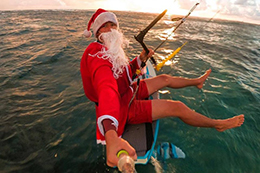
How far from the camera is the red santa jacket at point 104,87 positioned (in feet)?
5.36

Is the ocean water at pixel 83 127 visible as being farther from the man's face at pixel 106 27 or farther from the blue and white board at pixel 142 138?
the man's face at pixel 106 27

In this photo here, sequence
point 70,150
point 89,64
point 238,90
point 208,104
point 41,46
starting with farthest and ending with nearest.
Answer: point 41,46 < point 238,90 < point 208,104 < point 70,150 < point 89,64

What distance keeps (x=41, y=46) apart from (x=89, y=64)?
12245mm

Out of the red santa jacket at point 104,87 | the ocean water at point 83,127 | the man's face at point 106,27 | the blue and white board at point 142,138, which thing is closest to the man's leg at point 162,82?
the red santa jacket at point 104,87

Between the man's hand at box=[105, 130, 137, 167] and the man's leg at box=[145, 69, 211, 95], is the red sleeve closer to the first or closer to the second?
the man's hand at box=[105, 130, 137, 167]

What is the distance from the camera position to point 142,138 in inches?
103

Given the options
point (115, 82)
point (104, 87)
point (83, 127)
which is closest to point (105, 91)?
point (104, 87)

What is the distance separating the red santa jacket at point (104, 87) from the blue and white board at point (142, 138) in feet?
0.99

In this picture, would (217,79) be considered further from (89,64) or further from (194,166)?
(89,64)

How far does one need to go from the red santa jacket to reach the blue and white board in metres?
0.30

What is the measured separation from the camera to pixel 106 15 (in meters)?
2.76

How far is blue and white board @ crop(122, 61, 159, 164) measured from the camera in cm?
234

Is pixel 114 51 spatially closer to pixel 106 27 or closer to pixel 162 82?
pixel 106 27

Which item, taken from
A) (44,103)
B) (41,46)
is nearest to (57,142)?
(44,103)
